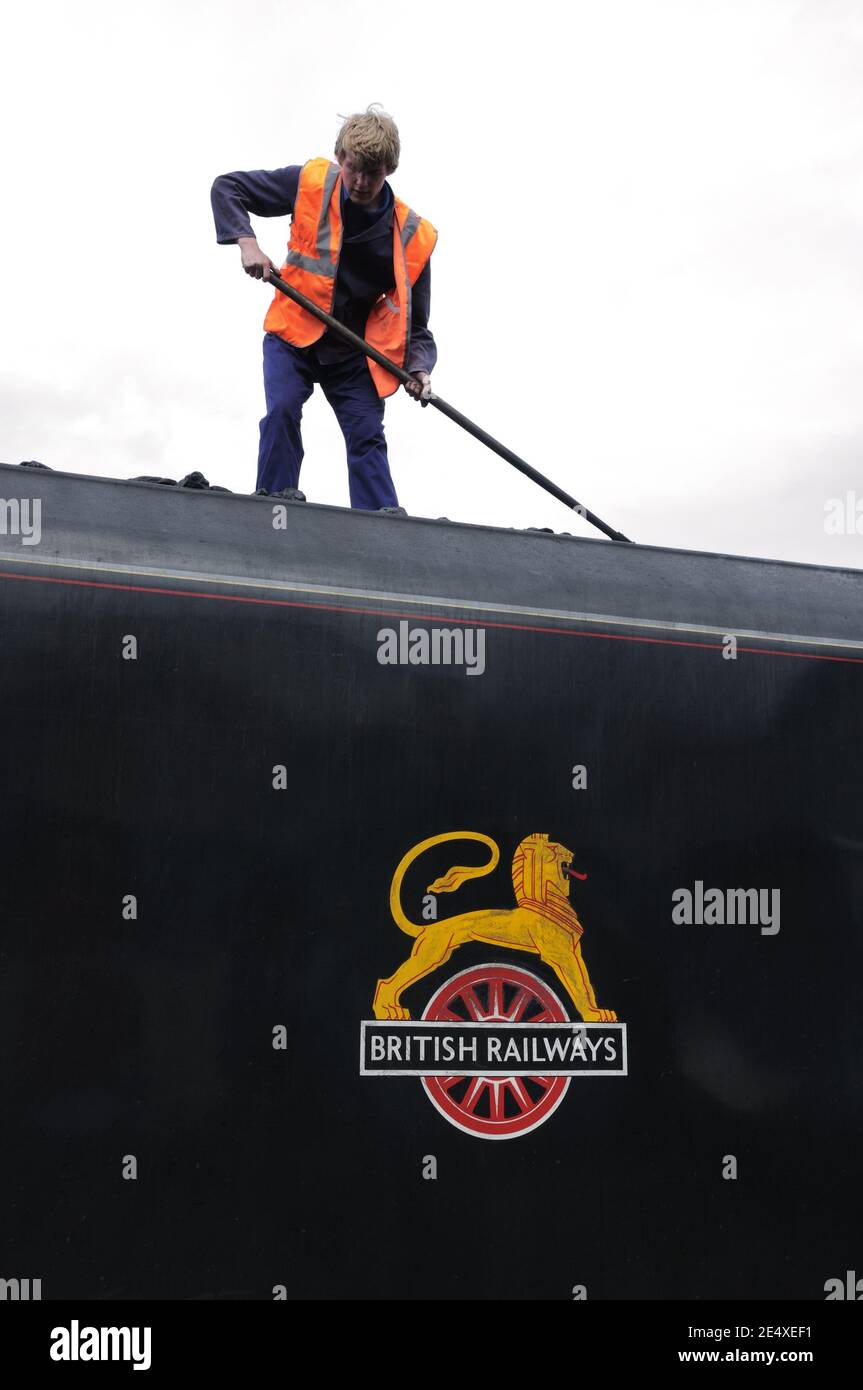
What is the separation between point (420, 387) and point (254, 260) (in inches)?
24.8

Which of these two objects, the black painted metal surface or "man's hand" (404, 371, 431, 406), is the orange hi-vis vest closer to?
"man's hand" (404, 371, 431, 406)

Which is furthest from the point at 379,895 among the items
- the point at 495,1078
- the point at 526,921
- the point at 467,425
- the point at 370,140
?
the point at 370,140

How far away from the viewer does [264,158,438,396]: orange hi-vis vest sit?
13.0ft

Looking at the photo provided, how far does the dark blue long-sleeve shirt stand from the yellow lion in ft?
6.03

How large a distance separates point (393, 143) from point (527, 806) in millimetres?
2102

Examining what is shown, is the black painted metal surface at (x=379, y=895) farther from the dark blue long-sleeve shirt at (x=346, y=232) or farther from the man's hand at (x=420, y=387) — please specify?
the dark blue long-sleeve shirt at (x=346, y=232)

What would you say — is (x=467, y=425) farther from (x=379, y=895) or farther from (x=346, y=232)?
(x=379, y=895)

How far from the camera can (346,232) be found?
4.00 metres

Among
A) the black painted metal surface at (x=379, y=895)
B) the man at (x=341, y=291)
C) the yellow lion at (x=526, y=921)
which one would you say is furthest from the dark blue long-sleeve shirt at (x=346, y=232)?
the yellow lion at (x=526, y=921)

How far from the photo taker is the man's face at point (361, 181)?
12.6ft

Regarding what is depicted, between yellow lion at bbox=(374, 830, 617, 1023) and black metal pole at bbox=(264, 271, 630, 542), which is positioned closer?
yellow lion at bbox=(374, 830, 617, 1023)

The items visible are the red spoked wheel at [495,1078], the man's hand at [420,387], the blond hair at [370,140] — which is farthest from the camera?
the man's hand at [420,387]

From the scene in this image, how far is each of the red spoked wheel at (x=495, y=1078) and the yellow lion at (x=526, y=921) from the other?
0.20ft

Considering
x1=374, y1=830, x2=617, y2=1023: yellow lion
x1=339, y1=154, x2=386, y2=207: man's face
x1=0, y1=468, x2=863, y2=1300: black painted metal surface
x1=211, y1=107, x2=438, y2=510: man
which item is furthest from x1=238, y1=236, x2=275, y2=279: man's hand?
x1=374, y1=830, x2=617, y2=1023: yellow lion
